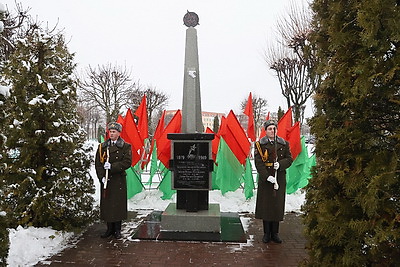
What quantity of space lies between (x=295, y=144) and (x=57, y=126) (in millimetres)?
5315

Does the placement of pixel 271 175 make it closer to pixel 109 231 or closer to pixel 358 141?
pixel 109 231

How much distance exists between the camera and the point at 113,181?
5.35m

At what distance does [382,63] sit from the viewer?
2164 millimetres

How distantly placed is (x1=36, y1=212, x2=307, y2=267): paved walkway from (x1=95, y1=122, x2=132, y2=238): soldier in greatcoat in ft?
1.38

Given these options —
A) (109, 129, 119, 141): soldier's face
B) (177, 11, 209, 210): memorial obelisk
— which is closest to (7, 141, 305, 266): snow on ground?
(109, 129, 119, 141): soldier's face

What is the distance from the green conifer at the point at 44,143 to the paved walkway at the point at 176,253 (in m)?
0.68

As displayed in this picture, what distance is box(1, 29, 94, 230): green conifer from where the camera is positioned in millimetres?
5094

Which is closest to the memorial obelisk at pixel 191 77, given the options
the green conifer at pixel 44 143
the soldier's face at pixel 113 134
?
the soldier's face at pixel 113 134

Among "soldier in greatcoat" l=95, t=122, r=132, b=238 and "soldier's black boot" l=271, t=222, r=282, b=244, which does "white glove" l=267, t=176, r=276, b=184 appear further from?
"soldier in greatcoat" l=95, t=122, r=132, b=238

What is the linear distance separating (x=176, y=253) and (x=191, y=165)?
1.56m

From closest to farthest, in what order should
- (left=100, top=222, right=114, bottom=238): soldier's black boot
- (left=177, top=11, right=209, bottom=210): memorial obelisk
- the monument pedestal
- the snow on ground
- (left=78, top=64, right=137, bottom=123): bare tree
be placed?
the snow on ground → (left=100, top=222, right=114, bottom=238): soldier's black boot → the monument pedestal → (left=177, top=11, right=209, bottom=210): memorial obelisk → (left=78, top=64, right=137, bottom=123): bare tree

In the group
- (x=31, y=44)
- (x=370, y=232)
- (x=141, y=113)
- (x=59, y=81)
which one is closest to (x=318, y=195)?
(x=370, y=232)

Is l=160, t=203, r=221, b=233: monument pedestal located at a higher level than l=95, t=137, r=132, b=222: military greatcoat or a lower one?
lower

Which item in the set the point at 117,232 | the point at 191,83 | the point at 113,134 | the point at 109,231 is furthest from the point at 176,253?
the point at 191,83
